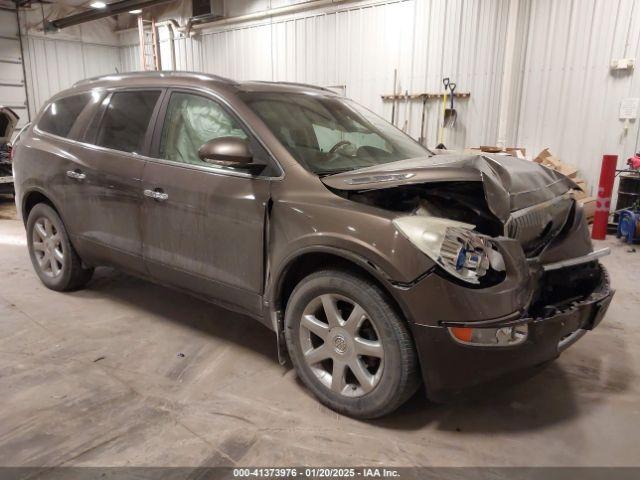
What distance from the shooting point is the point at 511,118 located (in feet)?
22.5

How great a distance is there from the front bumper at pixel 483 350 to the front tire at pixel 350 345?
91 millimetres

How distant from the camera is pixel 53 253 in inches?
147

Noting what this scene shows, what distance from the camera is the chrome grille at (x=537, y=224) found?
2.09 meters

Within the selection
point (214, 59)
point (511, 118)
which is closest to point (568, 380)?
point (511, 118)

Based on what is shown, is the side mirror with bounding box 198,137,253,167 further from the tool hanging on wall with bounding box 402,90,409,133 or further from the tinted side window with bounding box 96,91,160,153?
the tool hanging on wall with bounding box 402,90,409,133

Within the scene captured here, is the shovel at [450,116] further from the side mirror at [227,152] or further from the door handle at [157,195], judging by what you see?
the side mirror at [227,152]

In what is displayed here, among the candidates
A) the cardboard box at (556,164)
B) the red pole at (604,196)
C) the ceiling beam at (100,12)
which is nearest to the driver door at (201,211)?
the red pole at (604,196)

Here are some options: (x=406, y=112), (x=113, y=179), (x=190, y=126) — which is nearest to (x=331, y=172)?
(x=190, y=126)

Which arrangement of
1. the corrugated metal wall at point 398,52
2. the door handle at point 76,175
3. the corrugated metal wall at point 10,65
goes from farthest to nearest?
the corrugated metal wall at point 10,65 → the corrugated metal wall at point 398,52 → the door handle at point 76,175

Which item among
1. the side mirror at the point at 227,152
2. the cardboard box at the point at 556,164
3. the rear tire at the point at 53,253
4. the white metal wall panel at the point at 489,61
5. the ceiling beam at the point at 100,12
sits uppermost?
the ceiling beam at the point at 100,12

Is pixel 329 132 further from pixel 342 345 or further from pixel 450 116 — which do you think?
pixel 450 116

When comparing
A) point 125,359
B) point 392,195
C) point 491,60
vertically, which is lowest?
point 125,359

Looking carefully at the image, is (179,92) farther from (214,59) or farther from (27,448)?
(214,59)

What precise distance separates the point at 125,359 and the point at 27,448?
0.80 meters
